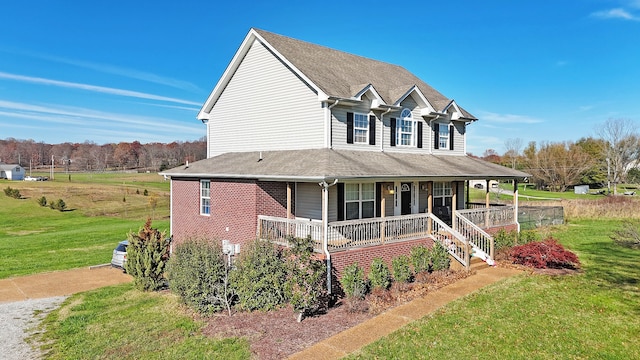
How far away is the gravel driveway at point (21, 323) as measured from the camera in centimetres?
933

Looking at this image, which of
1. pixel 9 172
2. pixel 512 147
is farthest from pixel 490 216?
pixel 9 172

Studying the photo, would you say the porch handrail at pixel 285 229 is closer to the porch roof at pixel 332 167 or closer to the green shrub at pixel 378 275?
the porch roof at pixel 332 167

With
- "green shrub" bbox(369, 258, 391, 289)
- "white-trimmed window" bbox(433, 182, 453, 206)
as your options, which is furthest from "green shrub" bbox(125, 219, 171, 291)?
"white-trimmed window" bbox(433, 182, 453, 206)

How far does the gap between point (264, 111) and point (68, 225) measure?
24127mm

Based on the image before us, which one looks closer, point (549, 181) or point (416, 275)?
point (416, 275)

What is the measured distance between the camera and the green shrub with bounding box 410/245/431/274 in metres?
14.7

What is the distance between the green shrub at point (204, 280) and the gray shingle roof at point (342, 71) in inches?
314

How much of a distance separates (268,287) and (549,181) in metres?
69.7

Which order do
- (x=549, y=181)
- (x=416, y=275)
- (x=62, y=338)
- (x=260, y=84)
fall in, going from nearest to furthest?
(x=62, y=338) < (x=416, y=275) < (x=260, y=84) < (x=549, y=181)

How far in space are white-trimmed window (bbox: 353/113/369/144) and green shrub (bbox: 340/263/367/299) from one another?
703 centimetres

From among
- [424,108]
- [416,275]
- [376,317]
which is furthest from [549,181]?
[376,317]

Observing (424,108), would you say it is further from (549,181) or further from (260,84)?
(549,181)

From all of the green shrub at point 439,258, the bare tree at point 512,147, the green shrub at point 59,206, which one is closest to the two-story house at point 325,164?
the green shrub at point 439,258

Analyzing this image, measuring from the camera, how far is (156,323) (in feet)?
35.4
